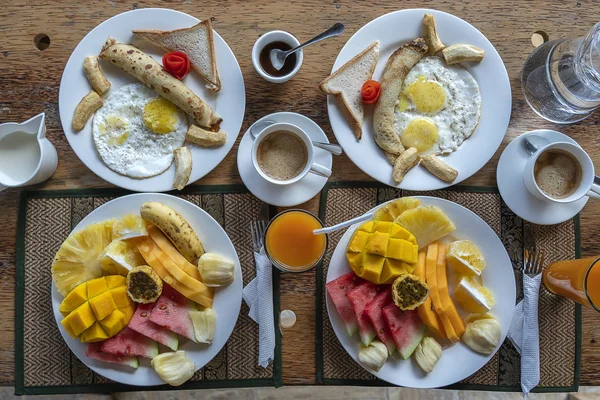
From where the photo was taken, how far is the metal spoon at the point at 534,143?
1670 millimetres

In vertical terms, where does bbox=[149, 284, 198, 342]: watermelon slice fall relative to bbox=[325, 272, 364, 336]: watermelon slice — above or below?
below

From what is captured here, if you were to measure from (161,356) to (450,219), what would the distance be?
1.07 metres

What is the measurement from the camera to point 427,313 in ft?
5.21

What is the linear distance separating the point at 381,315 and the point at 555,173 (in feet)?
2.56

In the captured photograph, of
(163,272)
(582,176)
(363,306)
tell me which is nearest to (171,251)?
(163,272)

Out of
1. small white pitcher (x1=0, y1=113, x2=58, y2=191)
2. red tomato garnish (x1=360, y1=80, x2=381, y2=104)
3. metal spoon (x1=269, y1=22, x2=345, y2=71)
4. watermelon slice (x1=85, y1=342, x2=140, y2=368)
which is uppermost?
metal spoon (x1=269, y1=22, x2=345, y2=71)

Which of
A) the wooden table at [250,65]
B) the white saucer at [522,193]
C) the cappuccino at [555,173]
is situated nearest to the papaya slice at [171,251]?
the wooden table at [250,65]

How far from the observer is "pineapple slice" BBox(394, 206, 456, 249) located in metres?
1.58

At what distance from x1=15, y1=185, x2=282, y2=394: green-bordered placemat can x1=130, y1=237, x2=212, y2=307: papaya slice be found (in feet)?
0.61

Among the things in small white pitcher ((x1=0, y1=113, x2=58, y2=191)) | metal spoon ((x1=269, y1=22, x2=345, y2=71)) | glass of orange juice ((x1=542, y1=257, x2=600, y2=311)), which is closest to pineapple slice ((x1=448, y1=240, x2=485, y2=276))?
glass of orange juice ((x1=542, y1=257, x2=600, y2=311))

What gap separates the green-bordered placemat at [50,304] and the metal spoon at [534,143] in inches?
37.8

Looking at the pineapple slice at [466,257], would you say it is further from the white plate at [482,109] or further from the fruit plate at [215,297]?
the fruit plate at [215,297]

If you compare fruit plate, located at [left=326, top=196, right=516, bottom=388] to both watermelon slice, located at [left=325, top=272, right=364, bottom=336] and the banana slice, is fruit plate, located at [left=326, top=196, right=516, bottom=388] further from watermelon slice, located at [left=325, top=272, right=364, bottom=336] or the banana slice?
the banana slice

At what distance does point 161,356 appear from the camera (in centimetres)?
158
